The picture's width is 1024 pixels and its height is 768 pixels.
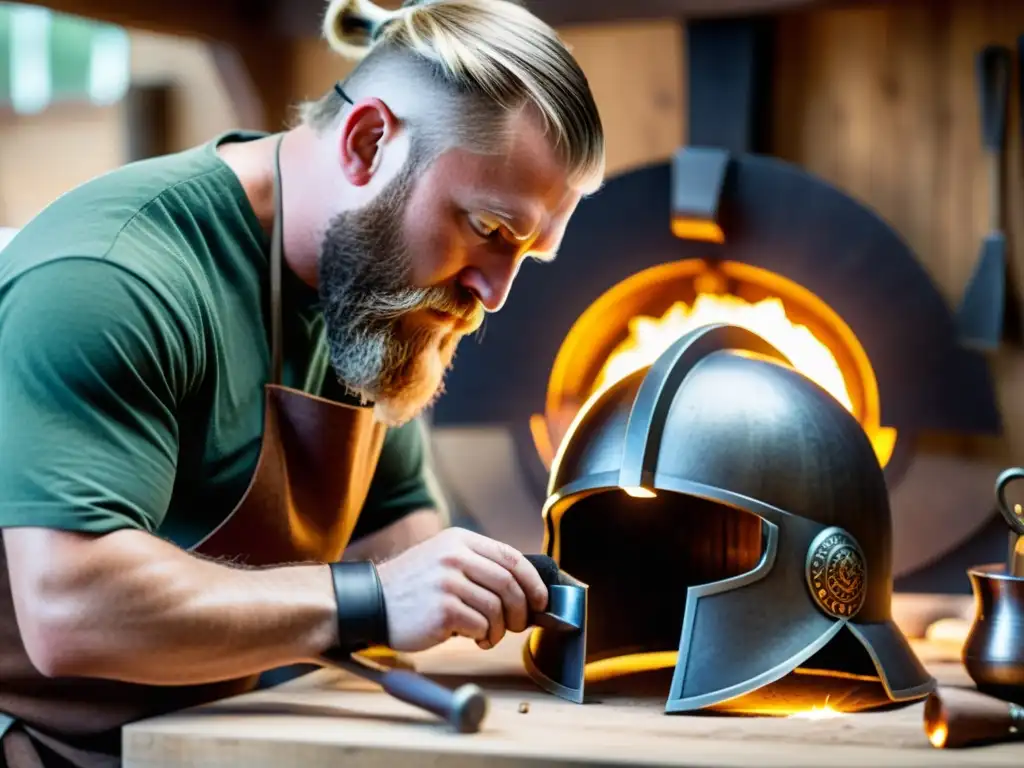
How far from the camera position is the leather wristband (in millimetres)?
1416

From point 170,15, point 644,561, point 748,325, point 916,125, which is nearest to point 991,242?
point 916,125

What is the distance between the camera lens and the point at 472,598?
1.43 m

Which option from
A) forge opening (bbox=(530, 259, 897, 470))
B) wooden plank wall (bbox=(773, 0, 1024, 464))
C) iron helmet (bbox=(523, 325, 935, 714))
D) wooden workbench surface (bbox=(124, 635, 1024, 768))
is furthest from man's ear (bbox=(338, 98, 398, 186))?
wooden plank wall (bbox=(773, 0, 1024, 464))

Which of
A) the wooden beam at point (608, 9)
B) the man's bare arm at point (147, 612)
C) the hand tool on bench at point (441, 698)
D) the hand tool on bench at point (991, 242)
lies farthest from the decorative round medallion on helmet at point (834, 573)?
the wooden beam at point (608, 9)

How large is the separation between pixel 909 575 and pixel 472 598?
1.45 metres

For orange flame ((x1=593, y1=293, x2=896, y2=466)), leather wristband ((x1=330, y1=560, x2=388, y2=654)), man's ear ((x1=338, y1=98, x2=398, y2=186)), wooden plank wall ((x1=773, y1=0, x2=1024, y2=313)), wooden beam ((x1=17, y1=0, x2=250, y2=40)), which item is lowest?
leather wristband ((x1=330, y1=560, x2=388, y2=654))

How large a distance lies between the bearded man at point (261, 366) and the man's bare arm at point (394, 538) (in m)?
0.14

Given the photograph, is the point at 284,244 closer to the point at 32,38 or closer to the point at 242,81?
the point at 242,81

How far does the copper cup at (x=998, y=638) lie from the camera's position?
4.96 ft

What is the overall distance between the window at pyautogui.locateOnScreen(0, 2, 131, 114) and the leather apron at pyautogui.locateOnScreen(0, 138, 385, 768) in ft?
7.00

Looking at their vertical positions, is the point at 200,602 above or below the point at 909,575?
above

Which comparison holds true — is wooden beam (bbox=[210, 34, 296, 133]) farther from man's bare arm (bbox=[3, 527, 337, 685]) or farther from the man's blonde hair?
man's bare arm (bbox=[3, 527, 337, 685])

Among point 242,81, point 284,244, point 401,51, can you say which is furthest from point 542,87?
point 242,81

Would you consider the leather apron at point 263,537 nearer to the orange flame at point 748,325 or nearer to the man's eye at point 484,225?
the man's eye at point 484,225
